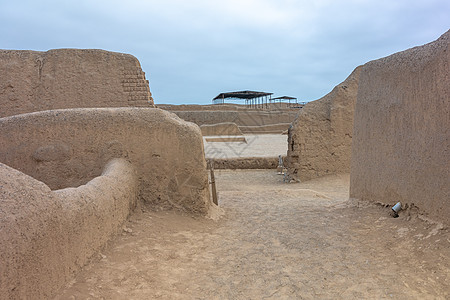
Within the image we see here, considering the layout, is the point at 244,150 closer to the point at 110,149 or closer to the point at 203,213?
the point at 203,213

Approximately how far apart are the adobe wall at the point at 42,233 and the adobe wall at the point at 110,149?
1.11 metres

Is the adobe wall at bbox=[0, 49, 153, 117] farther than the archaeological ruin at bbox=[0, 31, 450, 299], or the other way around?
the adobe wall at bbox=[0, 49, 153, 117]

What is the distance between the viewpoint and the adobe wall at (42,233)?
65.1 inches

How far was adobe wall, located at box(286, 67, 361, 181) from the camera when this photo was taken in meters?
9.59

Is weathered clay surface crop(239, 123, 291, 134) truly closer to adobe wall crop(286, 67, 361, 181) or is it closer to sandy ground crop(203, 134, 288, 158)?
sandy ground crop(203, 134, 288, 158)

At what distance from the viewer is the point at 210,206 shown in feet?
14.9

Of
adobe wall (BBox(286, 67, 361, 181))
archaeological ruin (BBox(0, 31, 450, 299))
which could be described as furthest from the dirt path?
adobe wall (BBox(286, 67, 361, 181))

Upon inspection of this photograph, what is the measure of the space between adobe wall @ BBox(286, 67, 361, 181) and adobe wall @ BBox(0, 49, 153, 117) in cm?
442

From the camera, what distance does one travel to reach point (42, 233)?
1.88 meters

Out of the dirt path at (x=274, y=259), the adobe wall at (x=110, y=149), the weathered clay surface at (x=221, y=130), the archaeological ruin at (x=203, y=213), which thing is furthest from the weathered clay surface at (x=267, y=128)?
the adobe wall at (x=110, y=149)

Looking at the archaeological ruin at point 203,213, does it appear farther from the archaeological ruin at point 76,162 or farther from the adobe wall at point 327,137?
the adobe wall at point 327,137

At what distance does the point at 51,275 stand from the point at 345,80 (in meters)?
9.30

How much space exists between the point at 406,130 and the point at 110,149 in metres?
3.03

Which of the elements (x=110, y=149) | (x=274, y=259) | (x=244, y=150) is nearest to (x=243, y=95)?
(x=244, y=150)
